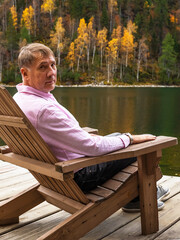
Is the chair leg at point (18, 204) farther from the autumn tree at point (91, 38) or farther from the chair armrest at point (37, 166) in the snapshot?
the autumn tree at point (91, 38)

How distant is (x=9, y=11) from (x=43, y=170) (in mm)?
83646

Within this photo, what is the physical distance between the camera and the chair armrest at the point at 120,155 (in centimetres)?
201

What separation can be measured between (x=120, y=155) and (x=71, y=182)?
14.1 inches

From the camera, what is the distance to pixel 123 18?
86.4 meters

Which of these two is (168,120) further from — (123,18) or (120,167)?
(123,18)

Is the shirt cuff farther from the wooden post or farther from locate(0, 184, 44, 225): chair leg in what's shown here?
locate(0, 184, 44, 225): chair leg

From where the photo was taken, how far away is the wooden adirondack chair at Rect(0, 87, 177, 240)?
2115 millimetres

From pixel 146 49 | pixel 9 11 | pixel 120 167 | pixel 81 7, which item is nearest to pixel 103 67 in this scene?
pixel 146 49

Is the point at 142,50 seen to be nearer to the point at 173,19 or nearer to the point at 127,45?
the point at 127,45

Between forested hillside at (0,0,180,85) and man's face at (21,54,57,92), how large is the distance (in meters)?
62.8

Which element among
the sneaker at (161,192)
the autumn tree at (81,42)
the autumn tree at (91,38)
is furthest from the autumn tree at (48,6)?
the sneaker at (161,192)

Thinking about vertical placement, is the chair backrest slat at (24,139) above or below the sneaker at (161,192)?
above

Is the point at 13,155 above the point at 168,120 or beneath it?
above

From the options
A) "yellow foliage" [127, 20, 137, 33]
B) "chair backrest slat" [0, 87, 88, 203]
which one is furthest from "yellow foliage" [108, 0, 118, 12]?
"chair backrest slat" [0, 87, 88, 203]
